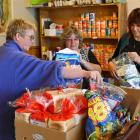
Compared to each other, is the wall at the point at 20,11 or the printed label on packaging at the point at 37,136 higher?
the wall at the point at 20,11

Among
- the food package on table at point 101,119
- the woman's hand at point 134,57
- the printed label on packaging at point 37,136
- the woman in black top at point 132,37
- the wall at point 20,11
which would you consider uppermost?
the wall at point 20,11

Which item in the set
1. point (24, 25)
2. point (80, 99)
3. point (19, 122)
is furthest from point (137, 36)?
point (19, 122)

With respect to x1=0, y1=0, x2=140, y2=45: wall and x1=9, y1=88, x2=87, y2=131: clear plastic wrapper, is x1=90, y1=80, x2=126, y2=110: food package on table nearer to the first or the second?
x1=9, y1=88, x2=87, y2=131: clear plastic wrapper

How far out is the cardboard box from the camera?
102 centimetres

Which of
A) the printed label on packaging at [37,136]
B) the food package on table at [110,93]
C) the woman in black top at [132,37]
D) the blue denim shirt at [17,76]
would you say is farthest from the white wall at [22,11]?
the printed label on packaging at [37,136]

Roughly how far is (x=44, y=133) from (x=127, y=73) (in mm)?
818

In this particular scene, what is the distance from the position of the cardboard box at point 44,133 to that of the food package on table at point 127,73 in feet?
2.12

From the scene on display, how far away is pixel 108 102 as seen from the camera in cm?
111

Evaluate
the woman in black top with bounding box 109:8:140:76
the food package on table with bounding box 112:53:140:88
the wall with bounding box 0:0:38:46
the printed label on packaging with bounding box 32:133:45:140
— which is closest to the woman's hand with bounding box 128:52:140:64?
the food package on table with bounding box 112:53:140:88

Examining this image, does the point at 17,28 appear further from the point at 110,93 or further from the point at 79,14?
the point at 79,14

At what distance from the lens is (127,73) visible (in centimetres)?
170

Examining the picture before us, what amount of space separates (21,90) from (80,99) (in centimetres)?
43

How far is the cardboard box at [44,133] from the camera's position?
3.34 feet

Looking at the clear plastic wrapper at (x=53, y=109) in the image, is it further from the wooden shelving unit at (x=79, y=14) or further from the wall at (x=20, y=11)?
the wall at (x=20, y=11)
